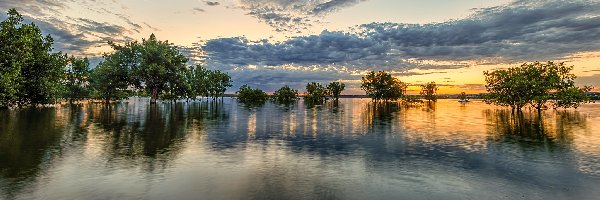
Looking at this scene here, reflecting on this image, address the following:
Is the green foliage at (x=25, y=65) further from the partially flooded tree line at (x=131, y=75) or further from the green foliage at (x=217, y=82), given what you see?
the green foliage at (x=217, y=82)

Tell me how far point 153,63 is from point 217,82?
92875 mm

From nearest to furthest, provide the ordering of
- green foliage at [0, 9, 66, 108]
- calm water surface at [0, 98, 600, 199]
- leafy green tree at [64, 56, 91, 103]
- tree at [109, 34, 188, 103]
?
1. calm water surface at [0, 98, 600, 199]
2. green foliage at [0, 9, 66, 108]
3. tree at [109, 34, 188, 103]
4. leafy green tree at [64, 56, 91, 103]

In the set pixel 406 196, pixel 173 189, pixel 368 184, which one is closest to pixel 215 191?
pixel 173 189

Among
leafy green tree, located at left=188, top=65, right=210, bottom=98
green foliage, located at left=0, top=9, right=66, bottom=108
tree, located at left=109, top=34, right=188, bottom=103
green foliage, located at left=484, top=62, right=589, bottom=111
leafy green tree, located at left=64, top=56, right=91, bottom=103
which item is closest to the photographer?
green foliage, located at left=0, top=9, right=66, bottom=108

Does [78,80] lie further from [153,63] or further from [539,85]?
[539,85]

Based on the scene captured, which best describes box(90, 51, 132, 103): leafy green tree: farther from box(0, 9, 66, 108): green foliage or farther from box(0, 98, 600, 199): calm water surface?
box(0, 98, 600, 199): calm water surface

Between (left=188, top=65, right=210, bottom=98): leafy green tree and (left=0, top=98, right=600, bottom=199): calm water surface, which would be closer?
(left=0, top=98, right=600, bottom=199): calm water surface

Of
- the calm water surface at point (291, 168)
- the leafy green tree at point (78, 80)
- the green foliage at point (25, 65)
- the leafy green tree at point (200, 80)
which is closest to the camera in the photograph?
the calm water surface at point (291, 168)

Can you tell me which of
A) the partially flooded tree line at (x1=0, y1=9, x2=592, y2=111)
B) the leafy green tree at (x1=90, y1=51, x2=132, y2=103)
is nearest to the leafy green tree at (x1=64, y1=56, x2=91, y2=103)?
the partially flooded tree line at (x1=0, y1=9, x2=592, y2=111)

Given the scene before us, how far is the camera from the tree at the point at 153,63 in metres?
86.8

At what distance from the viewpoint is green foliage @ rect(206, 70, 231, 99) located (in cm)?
17430

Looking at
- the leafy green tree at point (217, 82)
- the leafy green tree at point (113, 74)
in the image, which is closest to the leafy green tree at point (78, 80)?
the leafy green tree at point (113, 74)

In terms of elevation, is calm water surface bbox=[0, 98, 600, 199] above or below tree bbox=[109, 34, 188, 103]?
below

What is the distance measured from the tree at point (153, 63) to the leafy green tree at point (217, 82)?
78.2 metres
